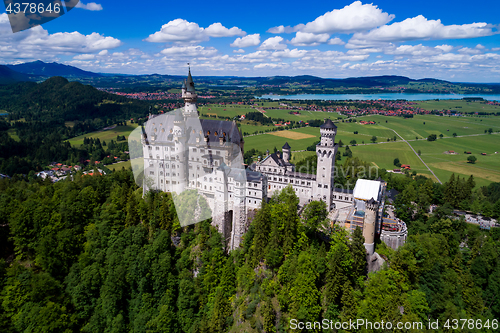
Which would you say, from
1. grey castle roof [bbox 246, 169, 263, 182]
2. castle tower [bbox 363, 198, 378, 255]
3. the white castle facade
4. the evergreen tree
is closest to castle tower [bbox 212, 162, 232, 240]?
the white castle facade

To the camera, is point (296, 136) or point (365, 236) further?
point (296, 136)

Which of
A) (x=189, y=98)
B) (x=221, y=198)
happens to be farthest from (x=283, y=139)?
(x=221, y=198)

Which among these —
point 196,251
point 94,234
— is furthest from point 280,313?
point 94,234

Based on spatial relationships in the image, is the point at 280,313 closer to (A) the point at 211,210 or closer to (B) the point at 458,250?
(A) the point at 211,210

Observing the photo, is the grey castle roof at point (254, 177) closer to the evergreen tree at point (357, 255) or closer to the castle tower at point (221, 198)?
the castle tower at point (221, 198)

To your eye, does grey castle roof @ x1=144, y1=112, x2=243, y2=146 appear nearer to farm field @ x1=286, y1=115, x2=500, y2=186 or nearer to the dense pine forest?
the dense pine forest
